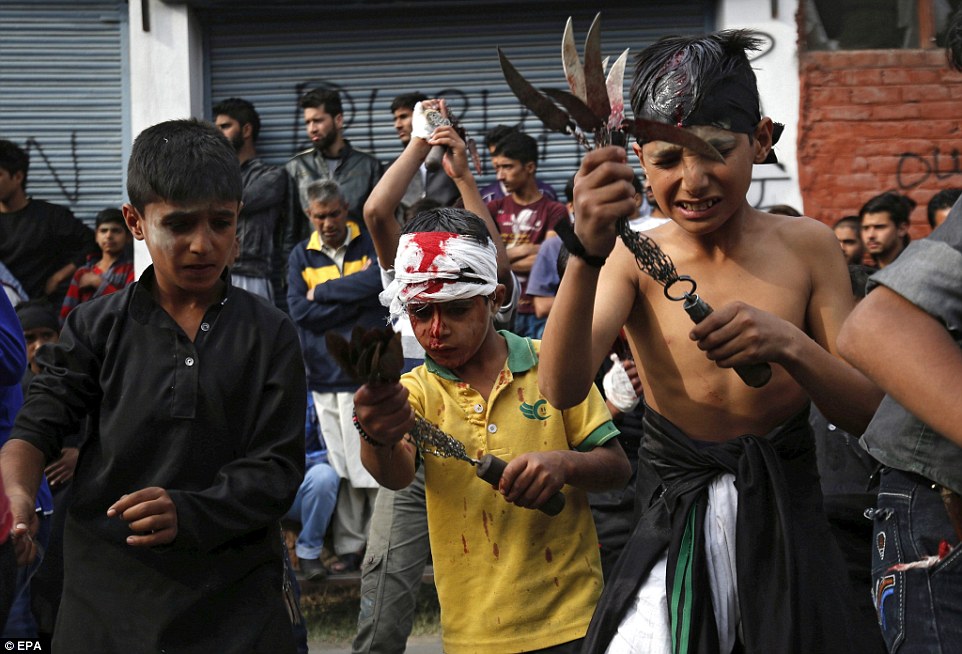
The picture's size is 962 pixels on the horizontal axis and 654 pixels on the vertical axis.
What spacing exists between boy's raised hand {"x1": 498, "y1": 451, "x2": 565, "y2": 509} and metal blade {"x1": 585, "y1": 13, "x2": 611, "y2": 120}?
1032mm

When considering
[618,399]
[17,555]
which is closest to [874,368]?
[17,555]

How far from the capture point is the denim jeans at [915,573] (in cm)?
220

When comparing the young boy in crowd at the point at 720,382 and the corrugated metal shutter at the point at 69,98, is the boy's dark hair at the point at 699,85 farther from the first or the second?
the corrugated metal shutter at the point at 69,98

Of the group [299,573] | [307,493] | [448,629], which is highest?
[448,629]

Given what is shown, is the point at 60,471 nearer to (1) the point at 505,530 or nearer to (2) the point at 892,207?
(1) the point at 505,530

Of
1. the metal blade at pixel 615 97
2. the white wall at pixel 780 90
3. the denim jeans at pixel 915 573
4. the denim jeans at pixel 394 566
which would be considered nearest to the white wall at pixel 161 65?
the white wall at pixel 780 90

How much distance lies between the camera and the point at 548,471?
2955mm

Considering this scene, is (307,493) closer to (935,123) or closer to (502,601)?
(502,601)

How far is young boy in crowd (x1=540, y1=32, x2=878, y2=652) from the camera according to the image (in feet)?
8.41

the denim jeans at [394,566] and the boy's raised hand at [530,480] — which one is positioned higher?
the boy's raised hand at [530,480]

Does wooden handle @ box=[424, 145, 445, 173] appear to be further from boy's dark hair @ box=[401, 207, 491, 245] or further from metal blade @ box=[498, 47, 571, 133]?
metal blade @ box=[498, 47, 571, 133]

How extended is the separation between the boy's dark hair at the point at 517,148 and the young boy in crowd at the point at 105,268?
2.58m

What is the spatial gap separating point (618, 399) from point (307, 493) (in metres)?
2.22

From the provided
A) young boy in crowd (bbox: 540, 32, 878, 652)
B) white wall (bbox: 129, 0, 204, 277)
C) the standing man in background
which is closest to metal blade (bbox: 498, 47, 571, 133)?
young boy in crowd (bbox: 540, 32, 878, 652)
